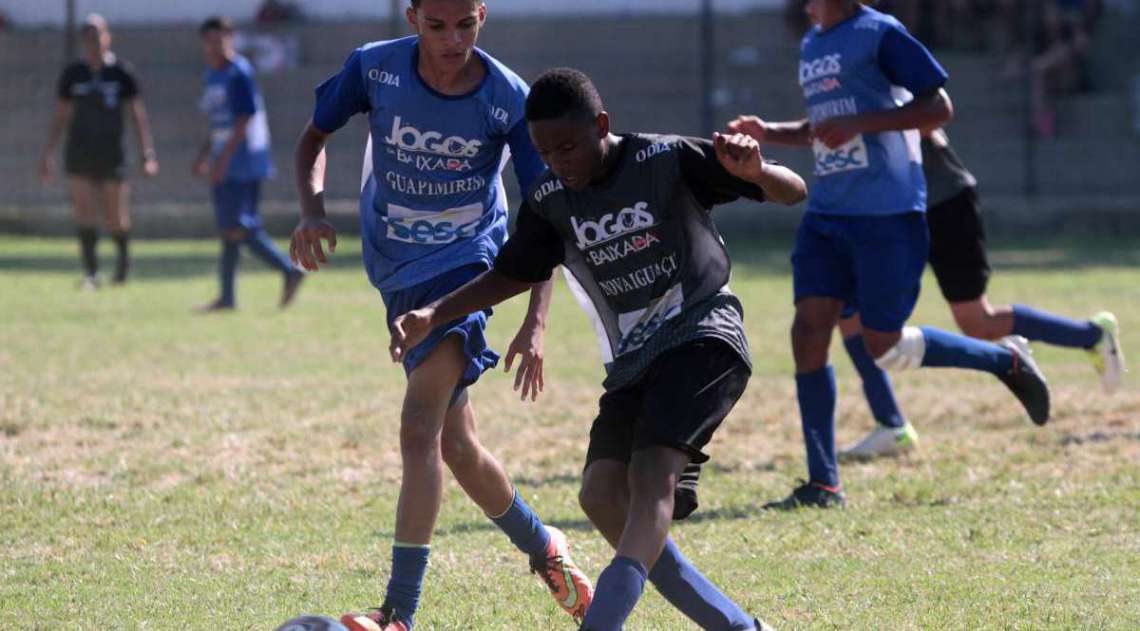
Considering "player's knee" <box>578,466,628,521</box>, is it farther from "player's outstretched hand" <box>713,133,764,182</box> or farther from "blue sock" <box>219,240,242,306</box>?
"blue sock" <box>219,240,242,306</box>

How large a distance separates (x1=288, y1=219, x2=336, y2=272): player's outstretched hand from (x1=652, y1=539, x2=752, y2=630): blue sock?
4.20ft

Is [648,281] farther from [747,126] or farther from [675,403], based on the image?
[747,126]

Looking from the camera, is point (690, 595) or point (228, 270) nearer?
point (690, 595)

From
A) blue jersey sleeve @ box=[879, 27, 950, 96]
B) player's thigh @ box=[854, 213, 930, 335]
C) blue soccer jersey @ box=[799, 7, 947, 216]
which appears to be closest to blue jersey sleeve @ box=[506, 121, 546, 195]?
blue soccer jersey @ box=[799, 7, 947, 216]

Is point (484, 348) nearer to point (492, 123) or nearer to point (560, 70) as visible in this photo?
point (492, 123)

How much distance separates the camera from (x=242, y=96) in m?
13.5

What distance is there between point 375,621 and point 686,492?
38.9 inches

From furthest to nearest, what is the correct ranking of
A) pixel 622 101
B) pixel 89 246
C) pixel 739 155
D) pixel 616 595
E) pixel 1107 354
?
1. pixel 622 101
2. pixel 89 246
3. pixel 1107 354
4. pixel 739 155
5. pixel 616 595

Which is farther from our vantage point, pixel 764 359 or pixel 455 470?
pixel 764 359

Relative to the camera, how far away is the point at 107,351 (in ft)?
36.1

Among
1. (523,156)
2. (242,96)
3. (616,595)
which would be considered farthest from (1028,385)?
(242,96)

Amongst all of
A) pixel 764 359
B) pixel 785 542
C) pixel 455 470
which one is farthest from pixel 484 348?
pixel 764 359

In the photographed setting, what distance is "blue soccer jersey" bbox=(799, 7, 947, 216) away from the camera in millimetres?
6566

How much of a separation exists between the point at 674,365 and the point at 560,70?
808 millimetres
